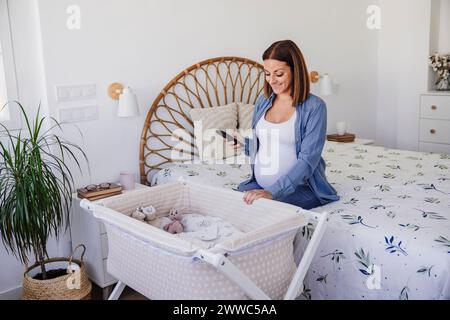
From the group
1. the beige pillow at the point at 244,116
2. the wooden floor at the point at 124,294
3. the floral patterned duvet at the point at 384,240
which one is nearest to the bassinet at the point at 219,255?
the floral patterned duvet at the point at 384,240

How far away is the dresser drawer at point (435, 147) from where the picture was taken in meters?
4.38

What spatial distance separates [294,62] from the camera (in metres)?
2.12

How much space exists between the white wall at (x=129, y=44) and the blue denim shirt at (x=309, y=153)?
1050 millimetres

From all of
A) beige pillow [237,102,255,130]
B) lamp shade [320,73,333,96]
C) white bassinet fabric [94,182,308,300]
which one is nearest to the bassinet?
white bassinet fabric [94,182,308,300]

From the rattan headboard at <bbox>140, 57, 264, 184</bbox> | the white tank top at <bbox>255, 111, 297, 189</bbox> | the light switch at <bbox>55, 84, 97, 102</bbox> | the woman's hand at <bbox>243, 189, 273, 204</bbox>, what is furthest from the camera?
the rattan headboard at <bbox>140, 57, 264, 184</bbox>

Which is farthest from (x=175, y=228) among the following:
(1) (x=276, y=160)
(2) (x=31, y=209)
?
(2) (x=31, y=209)

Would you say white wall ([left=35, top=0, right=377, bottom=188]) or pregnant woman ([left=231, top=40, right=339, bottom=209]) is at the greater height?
white wall ([left=35, top=0, right=377, bottom=188])

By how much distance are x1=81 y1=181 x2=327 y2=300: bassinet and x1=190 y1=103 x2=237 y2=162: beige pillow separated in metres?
1.08

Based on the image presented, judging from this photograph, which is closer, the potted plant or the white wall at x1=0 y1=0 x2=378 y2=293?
the potted plant

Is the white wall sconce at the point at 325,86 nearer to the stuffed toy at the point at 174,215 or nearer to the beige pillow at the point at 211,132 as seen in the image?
the beige pillow at the point at 211,132

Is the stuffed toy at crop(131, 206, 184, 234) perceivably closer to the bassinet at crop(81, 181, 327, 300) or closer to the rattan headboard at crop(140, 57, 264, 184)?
the bassinet at crop(81, 181, 327, 300)

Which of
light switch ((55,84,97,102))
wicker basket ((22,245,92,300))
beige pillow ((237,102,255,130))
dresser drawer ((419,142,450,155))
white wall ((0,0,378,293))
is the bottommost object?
wicker basket ((22,245,92,300))

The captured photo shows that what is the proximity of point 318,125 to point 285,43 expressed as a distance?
0.36 metres

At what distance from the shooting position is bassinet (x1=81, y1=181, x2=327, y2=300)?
1479 millimetres
